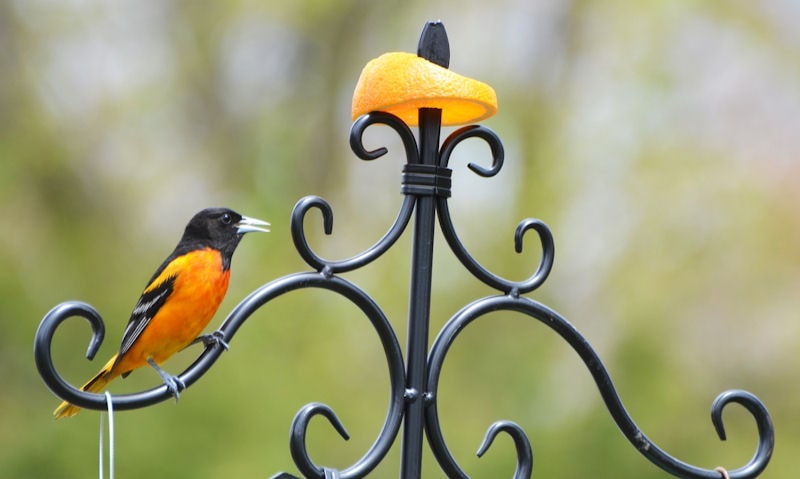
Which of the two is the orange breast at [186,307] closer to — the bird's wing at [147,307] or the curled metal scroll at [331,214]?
the bird's wing at [147,307]

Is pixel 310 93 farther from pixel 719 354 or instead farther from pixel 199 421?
pixel 719 354

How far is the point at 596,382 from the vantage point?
106 centimetres

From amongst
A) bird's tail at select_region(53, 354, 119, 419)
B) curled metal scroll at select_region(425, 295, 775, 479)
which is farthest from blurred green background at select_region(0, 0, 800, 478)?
curled metal scroll at select_region(425, 295, 775, 479)

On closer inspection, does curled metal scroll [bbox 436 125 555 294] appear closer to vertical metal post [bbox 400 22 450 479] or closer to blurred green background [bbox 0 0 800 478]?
vertical metal post [bbox 400 22 450 479]

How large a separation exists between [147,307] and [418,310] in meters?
0.37

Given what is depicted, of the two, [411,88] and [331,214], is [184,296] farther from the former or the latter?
[411,88]

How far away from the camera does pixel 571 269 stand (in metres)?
3.44

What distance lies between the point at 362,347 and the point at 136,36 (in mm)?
1375

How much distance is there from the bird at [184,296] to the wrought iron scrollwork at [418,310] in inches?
6.6

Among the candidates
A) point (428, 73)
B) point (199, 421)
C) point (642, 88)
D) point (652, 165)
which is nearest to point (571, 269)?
point (652, 165)

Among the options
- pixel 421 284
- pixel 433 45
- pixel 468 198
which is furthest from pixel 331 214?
pixel 468 198

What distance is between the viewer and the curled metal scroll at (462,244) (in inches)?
40.0

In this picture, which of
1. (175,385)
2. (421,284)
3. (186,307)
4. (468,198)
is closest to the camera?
(175,385)

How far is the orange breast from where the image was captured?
1118 millimetres
